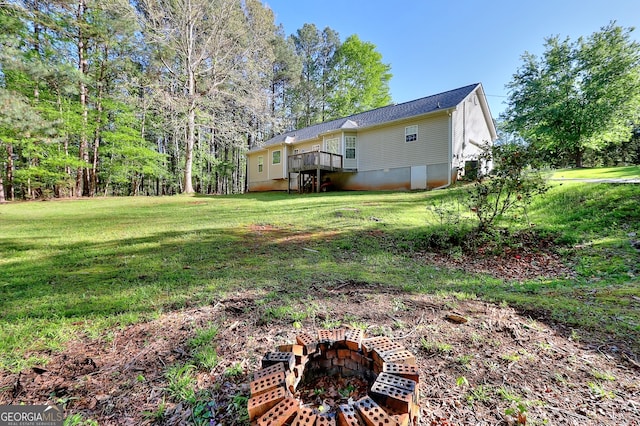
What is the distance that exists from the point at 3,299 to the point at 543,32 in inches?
1121

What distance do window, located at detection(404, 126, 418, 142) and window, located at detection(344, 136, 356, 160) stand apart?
3.10m

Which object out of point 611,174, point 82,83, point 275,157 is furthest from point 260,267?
point 82,83

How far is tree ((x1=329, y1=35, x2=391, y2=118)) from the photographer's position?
23969mm

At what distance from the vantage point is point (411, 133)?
13578 millimetres

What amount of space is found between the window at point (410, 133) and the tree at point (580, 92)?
286 inches

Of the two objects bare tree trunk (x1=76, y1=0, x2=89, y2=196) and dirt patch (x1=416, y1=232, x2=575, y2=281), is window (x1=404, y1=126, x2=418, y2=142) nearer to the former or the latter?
dirt patch (x1=416, y1=232, x2=575, y2=281)

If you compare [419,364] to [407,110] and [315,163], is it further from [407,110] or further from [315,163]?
[407,110]

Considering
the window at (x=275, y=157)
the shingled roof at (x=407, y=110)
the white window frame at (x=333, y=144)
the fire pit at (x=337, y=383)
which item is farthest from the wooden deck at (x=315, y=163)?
the fire pit at (x=337, y=383)

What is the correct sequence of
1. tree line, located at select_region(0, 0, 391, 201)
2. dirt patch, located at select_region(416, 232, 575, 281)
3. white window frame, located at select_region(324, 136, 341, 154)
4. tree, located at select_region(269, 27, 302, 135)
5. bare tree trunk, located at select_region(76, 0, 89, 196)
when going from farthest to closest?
tree, located at select_region(269, 27, 302, 135)
white window frame, located at select_region(324, 136, 341, 154)
bare tree trunk, located at select_region(76, 0, 89, 196)
tree line, located at select_region(0, 0, 391, 201)
dirt patch, located at select_region(416, 232, 575, 281)

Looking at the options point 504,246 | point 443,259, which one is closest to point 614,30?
point 504,246

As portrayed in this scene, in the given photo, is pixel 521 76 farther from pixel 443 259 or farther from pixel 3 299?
pixel 3 299

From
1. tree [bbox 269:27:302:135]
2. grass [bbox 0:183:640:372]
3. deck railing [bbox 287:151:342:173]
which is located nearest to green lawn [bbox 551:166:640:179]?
grass [bbox 0:183:640:372]

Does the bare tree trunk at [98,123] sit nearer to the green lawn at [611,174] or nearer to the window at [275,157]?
the window at [275,157]

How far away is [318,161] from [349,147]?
7.64ft
